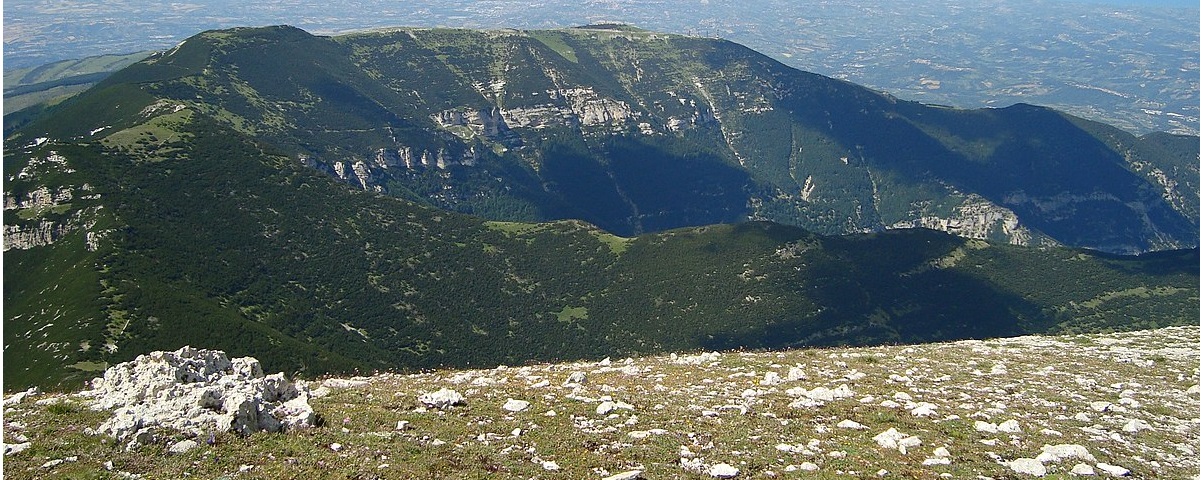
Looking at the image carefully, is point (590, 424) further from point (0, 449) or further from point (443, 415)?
point (0, 449)

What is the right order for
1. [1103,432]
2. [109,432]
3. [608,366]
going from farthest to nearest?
[608,366] → [1103,432] → [109,432]

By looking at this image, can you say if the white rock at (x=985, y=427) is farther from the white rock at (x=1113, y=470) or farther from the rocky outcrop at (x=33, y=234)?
the rocky outcrop at (x=33, y=234)

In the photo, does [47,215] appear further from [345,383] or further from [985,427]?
[985,427]

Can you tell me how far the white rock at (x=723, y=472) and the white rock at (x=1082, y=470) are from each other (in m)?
10.2

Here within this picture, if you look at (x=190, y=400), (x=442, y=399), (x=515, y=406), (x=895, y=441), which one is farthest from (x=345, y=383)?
(x=895, y=441)

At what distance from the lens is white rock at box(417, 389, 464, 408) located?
94.7 ft

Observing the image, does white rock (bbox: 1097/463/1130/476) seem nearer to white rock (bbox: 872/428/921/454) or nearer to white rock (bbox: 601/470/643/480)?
white rock (bbox: 872/428/921/454)

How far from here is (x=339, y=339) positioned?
16688 cm

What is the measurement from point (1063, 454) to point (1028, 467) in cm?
214

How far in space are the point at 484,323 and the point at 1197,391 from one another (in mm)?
171846

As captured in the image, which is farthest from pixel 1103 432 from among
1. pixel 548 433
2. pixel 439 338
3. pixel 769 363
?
pixel 439 338

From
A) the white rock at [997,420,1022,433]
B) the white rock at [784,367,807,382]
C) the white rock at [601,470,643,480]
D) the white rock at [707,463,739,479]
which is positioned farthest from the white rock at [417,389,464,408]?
the white rock at [997,420,1022,433]

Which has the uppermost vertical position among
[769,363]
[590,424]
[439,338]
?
[590,424]

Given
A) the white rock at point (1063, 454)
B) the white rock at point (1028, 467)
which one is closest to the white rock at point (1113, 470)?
the white rock at point (1063, 454)
